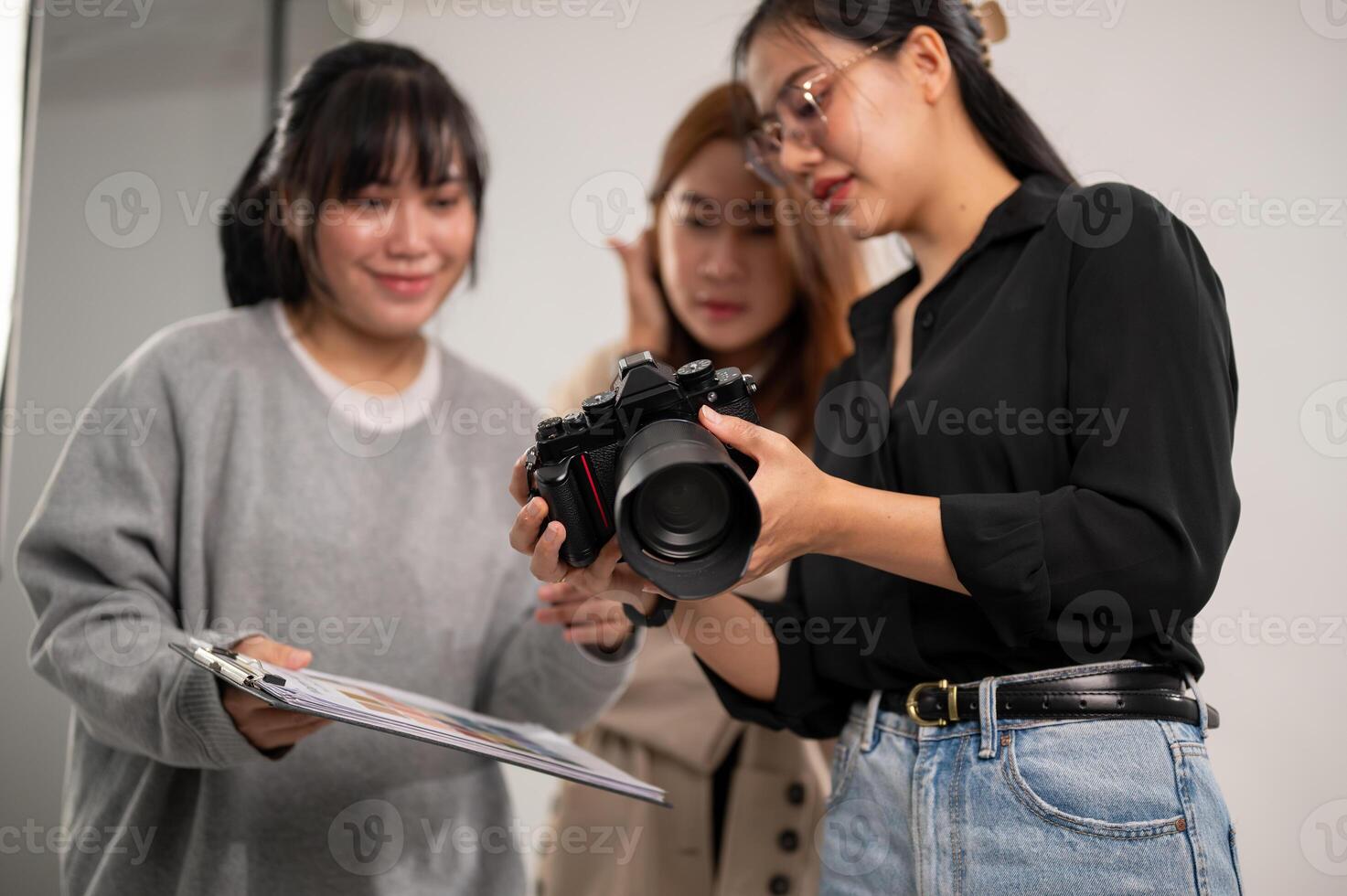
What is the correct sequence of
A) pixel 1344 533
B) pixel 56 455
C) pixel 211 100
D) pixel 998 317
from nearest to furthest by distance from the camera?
1. pixel 998 317
2. pixel 1344 533
3. pixel 56 455
4. pixel 211 100

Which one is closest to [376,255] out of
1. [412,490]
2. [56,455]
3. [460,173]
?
[460,173]

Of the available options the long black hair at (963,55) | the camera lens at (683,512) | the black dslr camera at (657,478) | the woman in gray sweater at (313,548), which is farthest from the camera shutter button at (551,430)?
the long black hair at (963,55)

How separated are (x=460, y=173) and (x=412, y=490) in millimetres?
356

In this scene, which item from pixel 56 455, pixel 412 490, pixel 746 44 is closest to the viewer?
→ pixel 746 44

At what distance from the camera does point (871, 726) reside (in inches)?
34.7

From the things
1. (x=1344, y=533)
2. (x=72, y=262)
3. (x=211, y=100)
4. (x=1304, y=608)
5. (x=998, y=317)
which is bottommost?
(x=1304, y=608)

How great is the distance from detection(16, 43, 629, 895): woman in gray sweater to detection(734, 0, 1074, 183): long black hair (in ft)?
1.50

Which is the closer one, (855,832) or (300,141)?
(855,832)

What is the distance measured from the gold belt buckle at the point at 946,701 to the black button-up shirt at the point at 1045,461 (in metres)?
0.01

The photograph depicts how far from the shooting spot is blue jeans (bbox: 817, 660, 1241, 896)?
2.40ft

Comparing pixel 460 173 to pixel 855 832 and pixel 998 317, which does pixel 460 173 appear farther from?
pixel 855 832

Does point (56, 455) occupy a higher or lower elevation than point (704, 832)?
higher

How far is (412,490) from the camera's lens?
119 cm

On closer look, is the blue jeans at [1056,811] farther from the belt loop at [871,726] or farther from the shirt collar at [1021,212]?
the shirt collar at [1021,212]
